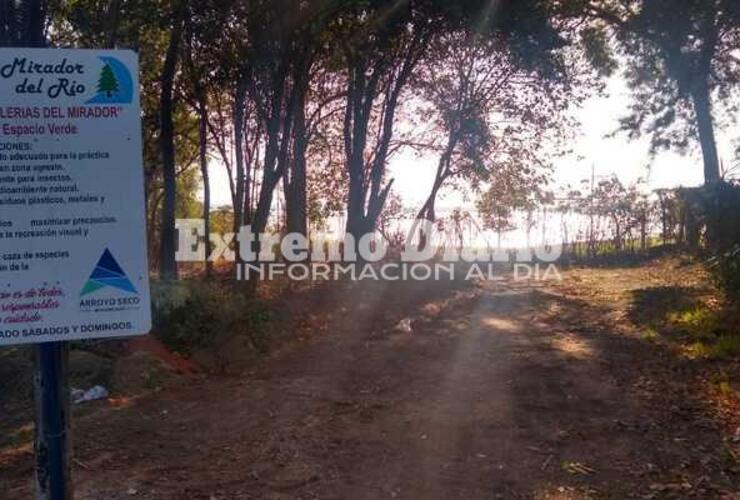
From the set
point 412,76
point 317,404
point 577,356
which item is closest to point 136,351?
point 317,404

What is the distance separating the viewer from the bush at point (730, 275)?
8.65 meters

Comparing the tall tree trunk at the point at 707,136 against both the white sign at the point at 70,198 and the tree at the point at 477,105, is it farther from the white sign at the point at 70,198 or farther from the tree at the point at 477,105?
the white sign at the point at 70,198

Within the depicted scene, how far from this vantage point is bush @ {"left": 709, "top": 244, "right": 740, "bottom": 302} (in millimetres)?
8648

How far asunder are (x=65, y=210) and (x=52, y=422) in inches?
33.1

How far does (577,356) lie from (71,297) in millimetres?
6485

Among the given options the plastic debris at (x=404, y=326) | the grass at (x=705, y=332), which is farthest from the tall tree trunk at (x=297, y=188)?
the grass at (x=705, y=332)

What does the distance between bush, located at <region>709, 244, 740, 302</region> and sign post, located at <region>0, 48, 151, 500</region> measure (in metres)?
7.68

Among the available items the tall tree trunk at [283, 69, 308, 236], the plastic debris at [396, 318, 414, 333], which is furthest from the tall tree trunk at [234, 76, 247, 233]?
the plastic debris at [396, 318, 414, 333]

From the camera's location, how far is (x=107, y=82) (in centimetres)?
284

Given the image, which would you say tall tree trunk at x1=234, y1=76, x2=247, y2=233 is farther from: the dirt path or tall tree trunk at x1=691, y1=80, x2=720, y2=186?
tall tree trunk at x1=691, y1=80, x2=720, y2=186

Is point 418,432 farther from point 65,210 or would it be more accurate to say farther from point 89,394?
point 65,210

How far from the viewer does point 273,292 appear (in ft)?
39.0

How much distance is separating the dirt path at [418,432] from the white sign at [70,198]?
6.60 ft

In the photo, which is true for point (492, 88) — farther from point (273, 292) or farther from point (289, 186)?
point (273, 292)
